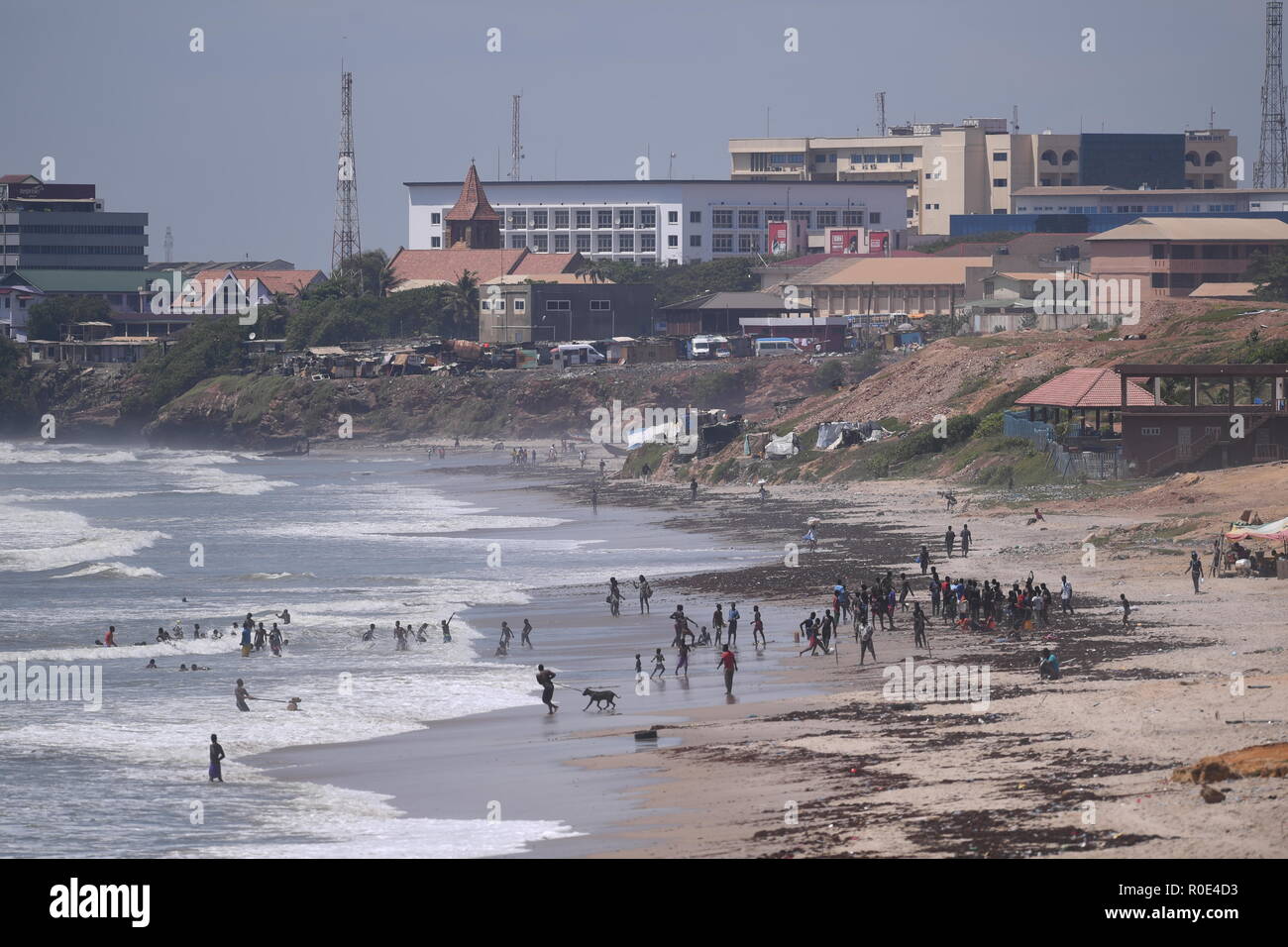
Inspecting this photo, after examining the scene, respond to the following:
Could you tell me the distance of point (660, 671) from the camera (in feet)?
118

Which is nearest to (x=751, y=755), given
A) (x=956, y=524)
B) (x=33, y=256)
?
(x=956, y=524)

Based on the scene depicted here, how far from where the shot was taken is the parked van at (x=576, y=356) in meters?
128

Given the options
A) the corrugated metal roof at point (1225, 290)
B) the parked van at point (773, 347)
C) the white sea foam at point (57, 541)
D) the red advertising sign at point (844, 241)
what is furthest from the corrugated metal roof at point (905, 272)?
the white sea foam at point (57, 541)

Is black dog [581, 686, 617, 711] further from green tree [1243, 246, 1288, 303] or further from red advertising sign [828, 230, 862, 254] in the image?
red advertising sign [828, 230, 862, 254]

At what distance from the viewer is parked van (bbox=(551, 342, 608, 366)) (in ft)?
422

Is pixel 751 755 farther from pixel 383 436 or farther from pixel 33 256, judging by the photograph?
pixel 33 256

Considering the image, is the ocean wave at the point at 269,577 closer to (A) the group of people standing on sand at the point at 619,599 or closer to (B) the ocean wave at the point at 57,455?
(A) the group of people standing on sand at the point at 619,599

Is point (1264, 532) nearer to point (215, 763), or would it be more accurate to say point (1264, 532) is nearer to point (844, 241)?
point (215, 763)

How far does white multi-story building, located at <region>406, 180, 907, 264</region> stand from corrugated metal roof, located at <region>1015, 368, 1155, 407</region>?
115499mm

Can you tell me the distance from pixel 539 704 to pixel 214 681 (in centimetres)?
783

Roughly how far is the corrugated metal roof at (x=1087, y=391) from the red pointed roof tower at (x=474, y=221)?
109 metres

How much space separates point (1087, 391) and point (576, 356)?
67816mm

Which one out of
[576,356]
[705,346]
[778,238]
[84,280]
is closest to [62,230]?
[84,280]

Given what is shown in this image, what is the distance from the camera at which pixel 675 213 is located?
18462cm
